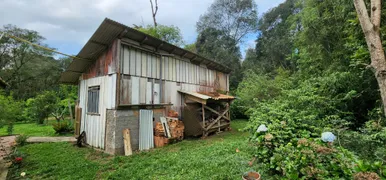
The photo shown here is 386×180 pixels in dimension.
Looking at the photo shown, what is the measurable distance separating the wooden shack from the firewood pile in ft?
0.87

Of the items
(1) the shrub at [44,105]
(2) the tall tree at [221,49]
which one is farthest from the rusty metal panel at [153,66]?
(2) the tall tree at [221,49]

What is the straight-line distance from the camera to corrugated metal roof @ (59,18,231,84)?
18.0 ft

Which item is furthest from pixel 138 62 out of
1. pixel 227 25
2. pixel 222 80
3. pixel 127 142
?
pixel 227 25

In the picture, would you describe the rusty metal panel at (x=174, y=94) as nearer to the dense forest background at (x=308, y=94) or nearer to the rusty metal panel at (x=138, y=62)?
the rusty metal panel at (x=138, y=62)

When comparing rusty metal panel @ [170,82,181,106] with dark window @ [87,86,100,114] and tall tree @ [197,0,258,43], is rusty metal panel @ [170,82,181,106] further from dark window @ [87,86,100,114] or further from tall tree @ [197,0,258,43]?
tall tree @ [197,0,258,43]

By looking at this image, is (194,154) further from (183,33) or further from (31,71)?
(31,71)

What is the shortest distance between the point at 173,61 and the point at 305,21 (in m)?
6.29

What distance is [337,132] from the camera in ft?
11.5

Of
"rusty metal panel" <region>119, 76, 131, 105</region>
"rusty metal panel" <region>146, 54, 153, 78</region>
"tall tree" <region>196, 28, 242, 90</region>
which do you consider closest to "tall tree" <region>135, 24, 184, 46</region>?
"tall tree" <region>196, 28, 242, 90</region>

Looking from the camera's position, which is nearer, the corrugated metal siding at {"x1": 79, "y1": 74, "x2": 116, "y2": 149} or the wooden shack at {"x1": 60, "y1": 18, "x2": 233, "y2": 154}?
the wooden shack at {"x1": 60, "y1": 18, "x2": 233, "y2": 154}

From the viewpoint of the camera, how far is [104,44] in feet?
20.3

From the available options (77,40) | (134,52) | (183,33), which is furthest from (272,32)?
(77,40)

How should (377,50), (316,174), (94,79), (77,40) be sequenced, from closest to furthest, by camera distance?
(316,174) < (377,50) < (94,79) < (77,40)

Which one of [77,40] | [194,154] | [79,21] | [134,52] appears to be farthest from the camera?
[77,40]
